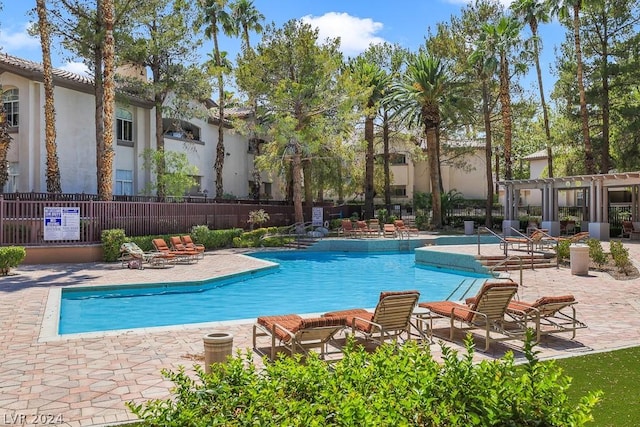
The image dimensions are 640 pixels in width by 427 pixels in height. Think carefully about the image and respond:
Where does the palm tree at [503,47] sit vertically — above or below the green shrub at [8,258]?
above

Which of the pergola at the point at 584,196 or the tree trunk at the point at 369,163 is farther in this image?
the tree trunk at the point at 369,163

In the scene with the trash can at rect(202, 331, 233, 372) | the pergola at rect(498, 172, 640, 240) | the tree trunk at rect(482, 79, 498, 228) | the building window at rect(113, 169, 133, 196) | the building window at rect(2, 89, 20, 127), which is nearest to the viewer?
the trash can at rect(202, 331, 233, 372)

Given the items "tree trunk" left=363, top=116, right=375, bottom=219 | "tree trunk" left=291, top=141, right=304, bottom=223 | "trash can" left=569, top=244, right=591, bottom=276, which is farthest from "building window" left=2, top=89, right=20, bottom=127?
"trash can" left=569, top=244, right=591, bottom=276

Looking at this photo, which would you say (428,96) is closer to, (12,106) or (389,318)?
(12,106)

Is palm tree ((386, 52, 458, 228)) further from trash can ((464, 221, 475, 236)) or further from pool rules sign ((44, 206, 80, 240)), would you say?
pool rules sign ((44, 206, 80, 240))

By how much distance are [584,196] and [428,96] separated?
37.3 feet

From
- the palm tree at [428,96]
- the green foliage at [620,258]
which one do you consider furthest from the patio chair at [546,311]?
the palm tree at [428,96]

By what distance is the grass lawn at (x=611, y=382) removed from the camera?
15.7ft

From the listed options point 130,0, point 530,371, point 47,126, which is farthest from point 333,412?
point 130,0

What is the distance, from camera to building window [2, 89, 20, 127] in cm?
2473

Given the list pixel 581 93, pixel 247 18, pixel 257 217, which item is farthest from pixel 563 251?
pixel 247 18

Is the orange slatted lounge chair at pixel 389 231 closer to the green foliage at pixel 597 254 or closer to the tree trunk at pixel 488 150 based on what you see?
the tree trunk at pixel 488 150

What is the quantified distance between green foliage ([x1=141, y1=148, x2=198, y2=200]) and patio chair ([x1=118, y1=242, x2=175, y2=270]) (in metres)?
7.55

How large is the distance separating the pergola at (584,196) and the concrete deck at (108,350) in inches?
533
